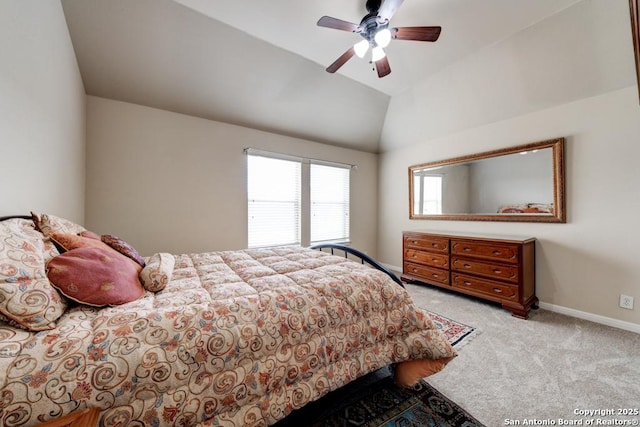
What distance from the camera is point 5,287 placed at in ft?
2.49

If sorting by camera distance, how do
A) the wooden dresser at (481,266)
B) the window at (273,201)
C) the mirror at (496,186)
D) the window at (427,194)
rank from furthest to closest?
1. the window at (427,194)
2. the window at (273,201)
3. the mirror at (496,186)
4. the wooden dresser at (481,266)

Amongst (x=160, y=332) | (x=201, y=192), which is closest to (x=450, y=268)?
(x=160, y=332)

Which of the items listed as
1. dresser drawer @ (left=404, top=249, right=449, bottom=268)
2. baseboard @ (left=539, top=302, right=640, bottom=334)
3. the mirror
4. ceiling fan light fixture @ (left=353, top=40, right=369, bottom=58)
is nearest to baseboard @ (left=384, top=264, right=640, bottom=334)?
baseboard @ (left=539, top=302, right=640, bottom=334)

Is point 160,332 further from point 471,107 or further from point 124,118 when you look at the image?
point 471,107

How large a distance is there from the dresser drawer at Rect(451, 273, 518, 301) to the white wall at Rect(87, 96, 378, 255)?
2.96 metres

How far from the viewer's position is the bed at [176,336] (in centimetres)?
73

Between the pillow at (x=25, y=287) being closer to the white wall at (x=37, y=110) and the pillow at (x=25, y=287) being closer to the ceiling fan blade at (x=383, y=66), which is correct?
the white wall at (x=37, y=110)

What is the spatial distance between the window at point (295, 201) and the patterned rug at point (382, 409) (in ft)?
7.77

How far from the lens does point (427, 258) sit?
3379mm

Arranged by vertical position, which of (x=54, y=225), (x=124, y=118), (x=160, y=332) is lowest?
(x=160, y=332)

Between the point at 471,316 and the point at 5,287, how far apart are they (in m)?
3.38

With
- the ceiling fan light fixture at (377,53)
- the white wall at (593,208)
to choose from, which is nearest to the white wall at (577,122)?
the white wall at (593,208)

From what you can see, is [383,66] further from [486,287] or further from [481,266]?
[486,287]

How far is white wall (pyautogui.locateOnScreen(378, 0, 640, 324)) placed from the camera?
2154 mm
